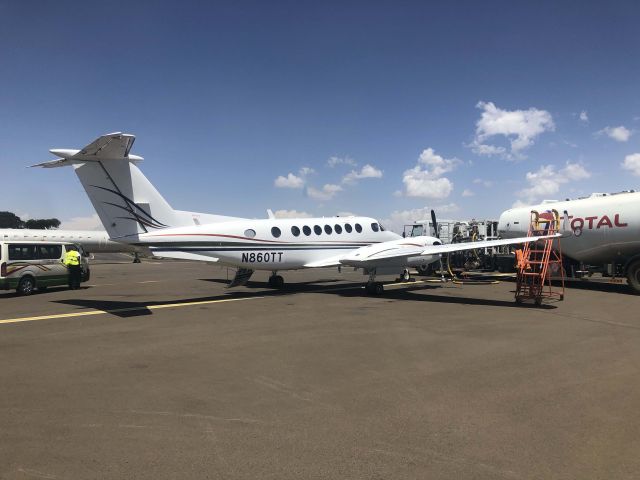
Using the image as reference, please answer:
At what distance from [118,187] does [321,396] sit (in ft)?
33.8

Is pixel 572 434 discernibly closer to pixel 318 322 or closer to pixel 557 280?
pixel 318 322

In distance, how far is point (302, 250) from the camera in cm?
1734

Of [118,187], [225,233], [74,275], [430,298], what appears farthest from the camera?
[74,275]

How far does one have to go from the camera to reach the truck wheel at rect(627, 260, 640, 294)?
16.0 metres

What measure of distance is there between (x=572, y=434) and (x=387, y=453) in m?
2.04

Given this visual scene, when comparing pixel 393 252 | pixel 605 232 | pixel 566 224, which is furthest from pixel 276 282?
pixel 605 232

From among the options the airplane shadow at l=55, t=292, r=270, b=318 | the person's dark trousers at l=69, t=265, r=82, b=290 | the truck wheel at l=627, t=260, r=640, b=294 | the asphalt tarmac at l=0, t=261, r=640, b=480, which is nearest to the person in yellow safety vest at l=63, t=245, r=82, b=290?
the person's dark trousers at l=69, t=265, r=82, b=290

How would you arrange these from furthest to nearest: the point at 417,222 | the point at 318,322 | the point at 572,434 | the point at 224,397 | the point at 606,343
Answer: the point at 417,222 → the point at 318,322 → the point at 606,343 → the point at 224,397 → the point at 572,434

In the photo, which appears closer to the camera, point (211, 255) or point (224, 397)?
point (224, 397)

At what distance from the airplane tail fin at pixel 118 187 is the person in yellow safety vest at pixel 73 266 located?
7.77m

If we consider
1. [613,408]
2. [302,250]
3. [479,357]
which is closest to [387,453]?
[613,408]

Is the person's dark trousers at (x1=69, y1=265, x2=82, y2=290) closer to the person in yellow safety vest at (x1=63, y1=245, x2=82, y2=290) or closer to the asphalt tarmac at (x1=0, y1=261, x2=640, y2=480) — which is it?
the person in yellow safety vest at (x1=63, y1=245, x2=82, y2=290)

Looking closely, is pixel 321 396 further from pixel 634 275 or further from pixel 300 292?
pixel 634 275

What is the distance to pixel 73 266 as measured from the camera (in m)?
→ 19.7
